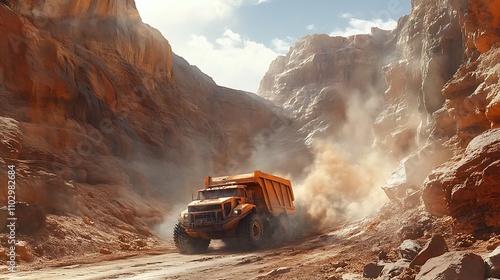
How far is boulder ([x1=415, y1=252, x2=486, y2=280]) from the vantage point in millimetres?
4277

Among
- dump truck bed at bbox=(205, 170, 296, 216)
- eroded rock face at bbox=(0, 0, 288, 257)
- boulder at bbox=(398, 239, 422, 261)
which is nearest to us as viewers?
boulder at bbox=(398, 239, 422, 261)

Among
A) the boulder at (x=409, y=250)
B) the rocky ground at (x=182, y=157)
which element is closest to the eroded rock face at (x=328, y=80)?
the rocky ground at (x=182, y=157)

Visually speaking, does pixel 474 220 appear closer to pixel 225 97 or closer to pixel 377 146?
pixel 377 146

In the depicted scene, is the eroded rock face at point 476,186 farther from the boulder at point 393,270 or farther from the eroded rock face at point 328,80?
the eroded rock face at point 328,80

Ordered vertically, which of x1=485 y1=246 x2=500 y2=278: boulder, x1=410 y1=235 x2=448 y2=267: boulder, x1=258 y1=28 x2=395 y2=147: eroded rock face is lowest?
x1=485 y1=246 x2=500 y2=278: boulder

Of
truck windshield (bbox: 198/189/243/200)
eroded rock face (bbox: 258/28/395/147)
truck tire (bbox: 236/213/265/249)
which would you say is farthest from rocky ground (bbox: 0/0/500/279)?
eroded rock face (bbox: 258/28/395/147)

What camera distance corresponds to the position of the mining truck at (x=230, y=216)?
12633mm

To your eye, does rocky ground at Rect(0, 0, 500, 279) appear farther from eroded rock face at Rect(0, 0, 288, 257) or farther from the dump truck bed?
the dump truck bed

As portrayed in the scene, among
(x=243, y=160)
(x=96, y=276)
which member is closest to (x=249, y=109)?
(x=243, y=160)

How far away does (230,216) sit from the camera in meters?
12.6

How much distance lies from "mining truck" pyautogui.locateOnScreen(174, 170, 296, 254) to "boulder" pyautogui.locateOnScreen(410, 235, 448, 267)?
7.48 metres

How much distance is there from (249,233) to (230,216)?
0.79 m

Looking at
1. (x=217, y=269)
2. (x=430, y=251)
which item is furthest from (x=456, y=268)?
(x=217, y=269)

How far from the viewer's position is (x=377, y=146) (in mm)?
29984
